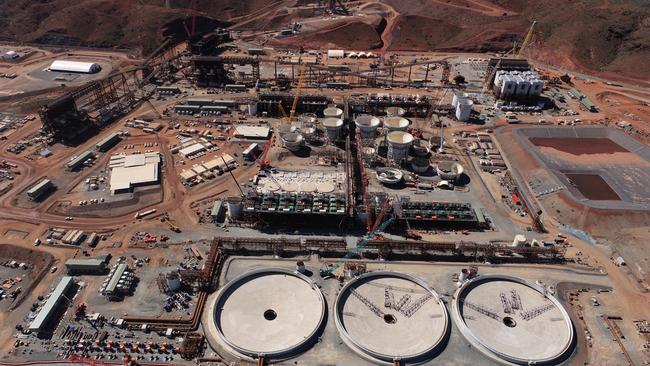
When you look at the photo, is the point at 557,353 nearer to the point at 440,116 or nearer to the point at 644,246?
the point at 644,246

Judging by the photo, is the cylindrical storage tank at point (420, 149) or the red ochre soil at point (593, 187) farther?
the cylindrical storage tank at point (420, 149)

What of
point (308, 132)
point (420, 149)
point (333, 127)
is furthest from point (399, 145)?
point (308, 132)

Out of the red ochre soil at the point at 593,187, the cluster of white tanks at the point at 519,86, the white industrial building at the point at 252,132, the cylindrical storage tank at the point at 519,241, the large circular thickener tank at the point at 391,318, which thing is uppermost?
the cluster of white tanks at the point at 519,86

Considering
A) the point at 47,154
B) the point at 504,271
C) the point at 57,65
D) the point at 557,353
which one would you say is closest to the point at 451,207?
the point at 504,271

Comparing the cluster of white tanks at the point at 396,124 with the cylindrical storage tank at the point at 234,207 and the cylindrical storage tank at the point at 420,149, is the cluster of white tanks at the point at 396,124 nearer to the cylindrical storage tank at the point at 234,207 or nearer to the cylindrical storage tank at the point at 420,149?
the cylindrical storage tank at the point at 420,149

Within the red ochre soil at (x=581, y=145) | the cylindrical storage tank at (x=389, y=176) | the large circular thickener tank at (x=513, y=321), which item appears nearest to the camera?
the large circular thickener tank at (x=513, y=321)

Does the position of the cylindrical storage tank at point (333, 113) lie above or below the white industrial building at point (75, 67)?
below

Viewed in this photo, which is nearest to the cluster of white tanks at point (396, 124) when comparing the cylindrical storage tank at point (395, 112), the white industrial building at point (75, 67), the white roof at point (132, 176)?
the cylindrical storage tank at point (395, 112)

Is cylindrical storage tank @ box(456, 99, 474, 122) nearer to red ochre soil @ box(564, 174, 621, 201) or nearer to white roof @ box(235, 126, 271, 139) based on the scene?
red ochre soil @ box(564, 174, 621, 201)

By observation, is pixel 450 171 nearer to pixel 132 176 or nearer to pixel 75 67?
pixel 132 176
